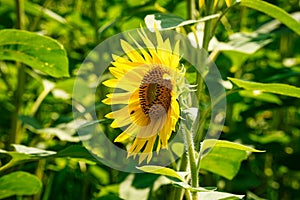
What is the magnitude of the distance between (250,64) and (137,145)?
1215 millimetres

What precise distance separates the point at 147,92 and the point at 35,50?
45 centimetres

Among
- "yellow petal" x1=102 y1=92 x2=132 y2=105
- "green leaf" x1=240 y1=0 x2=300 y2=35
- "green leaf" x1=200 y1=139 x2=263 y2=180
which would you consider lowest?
"green leaf" x1=200 y1=139 x2=263 y2=180

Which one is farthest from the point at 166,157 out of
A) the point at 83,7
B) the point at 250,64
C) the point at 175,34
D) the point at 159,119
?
the point at 83,7

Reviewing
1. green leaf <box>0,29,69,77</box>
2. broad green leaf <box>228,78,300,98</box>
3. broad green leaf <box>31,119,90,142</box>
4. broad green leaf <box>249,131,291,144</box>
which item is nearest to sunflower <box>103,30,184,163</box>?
broad green leaf <box>228,78,300,98</box>

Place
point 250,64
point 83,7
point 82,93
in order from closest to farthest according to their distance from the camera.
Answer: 1. point 82,93
2. point 250,64
3. point 83,7

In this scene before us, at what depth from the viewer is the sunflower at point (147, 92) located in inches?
33.0

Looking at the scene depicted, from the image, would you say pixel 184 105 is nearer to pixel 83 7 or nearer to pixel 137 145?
pixel 137 145

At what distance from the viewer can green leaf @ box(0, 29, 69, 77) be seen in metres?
1.23

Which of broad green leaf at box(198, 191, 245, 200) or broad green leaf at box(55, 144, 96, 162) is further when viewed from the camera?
broad green leaf at box(55, 144, 96, 162)

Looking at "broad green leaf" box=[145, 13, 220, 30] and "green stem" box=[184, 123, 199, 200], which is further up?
"broad green leaf" box=[145, 13, 220, 30]

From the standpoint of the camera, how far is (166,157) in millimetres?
1256

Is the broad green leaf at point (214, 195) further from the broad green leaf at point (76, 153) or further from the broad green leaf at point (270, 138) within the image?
the broad green leaf at point (270, 138)

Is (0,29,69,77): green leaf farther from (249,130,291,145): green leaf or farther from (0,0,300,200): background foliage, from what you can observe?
(249,130,291,145): green leaf

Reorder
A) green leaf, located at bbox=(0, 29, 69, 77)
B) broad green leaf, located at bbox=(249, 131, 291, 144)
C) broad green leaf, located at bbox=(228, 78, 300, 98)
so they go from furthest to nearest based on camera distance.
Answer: broad green leaf, located at bbox=(249, 131, 291, 144) < green leaf, located at bbox=(0, 29, 69, 77) < broad green leaf, located at bbox=(228, 78, 300, 98)
